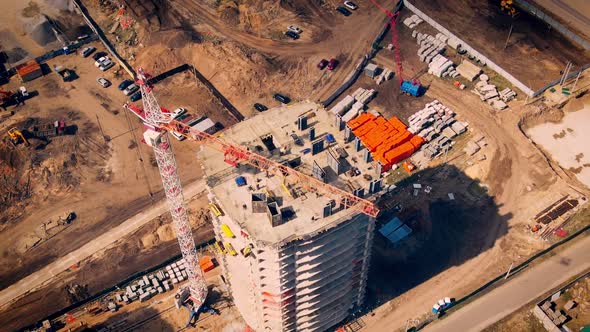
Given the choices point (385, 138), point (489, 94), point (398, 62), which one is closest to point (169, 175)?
point (385, 138)

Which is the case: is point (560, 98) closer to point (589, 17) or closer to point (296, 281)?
point (589, 17)

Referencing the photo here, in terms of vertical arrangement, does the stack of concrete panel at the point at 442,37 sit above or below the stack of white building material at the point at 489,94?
above

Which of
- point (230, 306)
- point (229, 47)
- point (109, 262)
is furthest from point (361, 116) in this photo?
point (109, 262)

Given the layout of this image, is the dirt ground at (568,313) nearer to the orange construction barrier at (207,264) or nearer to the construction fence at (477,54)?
the construction fence at (477,54)

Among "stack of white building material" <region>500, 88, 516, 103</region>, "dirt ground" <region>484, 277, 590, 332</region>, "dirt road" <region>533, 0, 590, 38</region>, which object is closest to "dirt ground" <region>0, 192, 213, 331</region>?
"dirt ground" <region>484, 277, 590, 332</region>

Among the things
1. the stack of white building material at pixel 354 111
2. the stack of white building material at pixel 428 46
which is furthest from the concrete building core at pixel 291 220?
the stack of white building material at pixel 428 46

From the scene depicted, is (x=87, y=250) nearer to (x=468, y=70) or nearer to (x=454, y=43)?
(x=468, y=70)

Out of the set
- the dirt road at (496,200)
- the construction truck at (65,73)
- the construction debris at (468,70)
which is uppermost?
the construction truck at (65,73)
